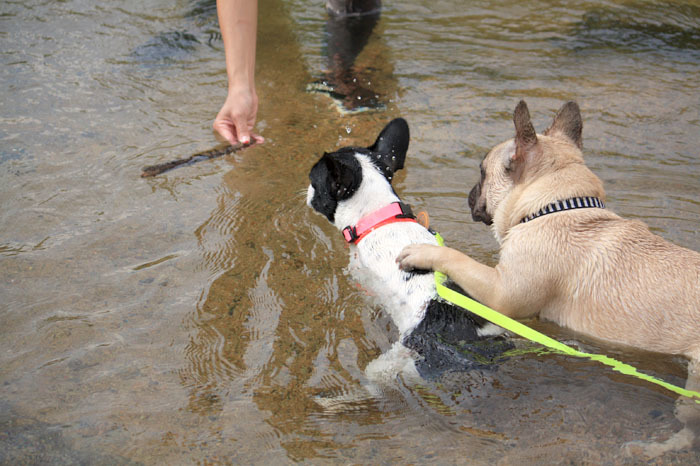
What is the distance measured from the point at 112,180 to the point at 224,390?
258 cm

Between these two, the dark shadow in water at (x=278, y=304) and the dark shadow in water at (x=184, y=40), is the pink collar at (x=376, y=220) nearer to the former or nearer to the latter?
the dark shadow in water at (x=278, y=304)

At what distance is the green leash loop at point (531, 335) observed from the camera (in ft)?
9.84

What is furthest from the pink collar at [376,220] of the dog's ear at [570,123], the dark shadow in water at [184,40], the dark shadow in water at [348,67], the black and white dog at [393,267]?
the dark shadow in water at [184,40]

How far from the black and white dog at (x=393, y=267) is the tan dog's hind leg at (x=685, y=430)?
0.87 meters

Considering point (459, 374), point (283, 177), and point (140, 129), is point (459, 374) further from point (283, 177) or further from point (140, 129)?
point (140, 129)

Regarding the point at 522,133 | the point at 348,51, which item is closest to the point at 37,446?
the point at 522,133

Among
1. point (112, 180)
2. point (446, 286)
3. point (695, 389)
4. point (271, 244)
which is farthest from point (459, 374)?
point (112, 180)

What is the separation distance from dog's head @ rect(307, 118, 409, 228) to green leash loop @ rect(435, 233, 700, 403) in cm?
81

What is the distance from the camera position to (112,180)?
4.87 meters

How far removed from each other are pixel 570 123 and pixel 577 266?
110cm

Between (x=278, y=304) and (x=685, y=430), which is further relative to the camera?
(x=278, y=304)

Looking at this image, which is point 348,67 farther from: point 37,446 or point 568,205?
point 37,446

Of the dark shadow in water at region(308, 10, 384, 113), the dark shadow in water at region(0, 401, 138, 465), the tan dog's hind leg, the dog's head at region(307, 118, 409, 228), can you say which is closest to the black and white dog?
the dog's head at region(307, 118, 409, 228)

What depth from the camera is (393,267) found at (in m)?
3.52
